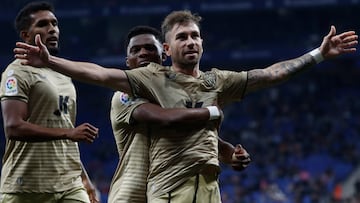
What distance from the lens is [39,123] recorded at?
588 cm

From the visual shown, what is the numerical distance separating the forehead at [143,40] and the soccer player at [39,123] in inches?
23.2

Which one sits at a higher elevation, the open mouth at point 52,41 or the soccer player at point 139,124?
the open mouth at point 52,41

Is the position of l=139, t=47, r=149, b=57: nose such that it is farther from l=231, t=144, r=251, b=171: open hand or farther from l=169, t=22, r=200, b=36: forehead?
l=231, t=144, r=251, b=171: open hand

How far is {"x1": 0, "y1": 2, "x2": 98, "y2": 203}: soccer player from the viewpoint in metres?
5.76

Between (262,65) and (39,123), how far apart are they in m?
24.5

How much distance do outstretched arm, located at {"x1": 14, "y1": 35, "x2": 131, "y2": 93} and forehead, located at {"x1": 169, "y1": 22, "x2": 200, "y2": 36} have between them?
479 mm

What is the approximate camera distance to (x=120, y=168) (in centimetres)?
568

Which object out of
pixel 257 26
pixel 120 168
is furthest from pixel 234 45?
pixel 120 168

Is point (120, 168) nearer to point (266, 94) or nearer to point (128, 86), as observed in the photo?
point (128, 86)

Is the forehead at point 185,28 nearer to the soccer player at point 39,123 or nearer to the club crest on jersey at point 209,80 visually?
the club crest on jersey at point 209,80

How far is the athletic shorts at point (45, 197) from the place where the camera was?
19.4ft

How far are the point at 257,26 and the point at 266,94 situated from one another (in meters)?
2.80

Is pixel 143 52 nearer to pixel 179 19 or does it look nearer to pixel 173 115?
pixel 179 19

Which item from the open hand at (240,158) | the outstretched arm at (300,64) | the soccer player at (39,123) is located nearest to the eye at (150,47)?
the soccer player at (39,123)
